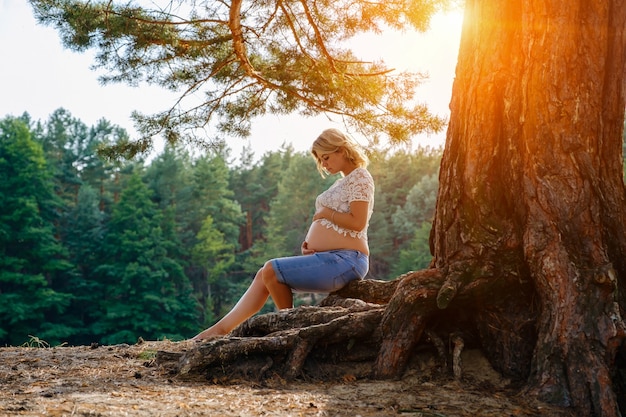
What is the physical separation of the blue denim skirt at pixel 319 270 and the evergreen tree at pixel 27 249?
26985mm

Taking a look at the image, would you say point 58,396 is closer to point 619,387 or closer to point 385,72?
point 619,387

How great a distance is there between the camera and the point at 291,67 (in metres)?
6.72

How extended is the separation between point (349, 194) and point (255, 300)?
2.89 ft

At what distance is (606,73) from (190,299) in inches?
1265

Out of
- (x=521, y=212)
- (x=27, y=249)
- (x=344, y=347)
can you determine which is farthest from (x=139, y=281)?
(x=521, y=212)

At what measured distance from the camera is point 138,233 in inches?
1309

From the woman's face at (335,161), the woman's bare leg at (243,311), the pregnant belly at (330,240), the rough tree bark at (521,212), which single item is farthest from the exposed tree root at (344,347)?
the woman's face at (335,161)

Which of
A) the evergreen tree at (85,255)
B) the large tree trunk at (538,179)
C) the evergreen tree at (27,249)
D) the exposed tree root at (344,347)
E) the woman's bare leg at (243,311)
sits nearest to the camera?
the large tree trunk at (538,179)

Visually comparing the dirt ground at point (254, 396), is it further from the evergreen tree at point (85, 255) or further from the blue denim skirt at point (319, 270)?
the evergreen tree at point (85, 255)

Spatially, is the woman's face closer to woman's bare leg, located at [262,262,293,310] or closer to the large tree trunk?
woman's bare leg, located at [262,262,293,310]

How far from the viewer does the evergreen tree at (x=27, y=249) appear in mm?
28438

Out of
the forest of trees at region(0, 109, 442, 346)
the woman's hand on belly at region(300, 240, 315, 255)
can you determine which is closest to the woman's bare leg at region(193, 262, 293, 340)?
the woman's hand on belly at region(300, 240, 315, 255)

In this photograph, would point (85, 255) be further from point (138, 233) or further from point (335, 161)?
point (335, 161)

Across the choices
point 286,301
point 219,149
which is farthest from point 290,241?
point 286,301
